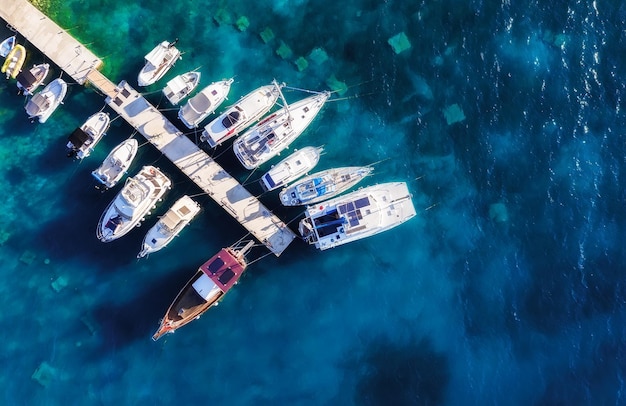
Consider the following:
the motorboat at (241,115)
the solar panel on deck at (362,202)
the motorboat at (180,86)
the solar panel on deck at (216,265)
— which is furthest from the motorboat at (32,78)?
the solar panel on deck at (362,202)

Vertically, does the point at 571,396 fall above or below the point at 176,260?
below

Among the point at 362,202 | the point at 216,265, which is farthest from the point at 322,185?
the point at 216,265

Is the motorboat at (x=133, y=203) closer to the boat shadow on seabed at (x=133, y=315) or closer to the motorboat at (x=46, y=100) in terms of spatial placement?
the boat shadow on seabed at (x=133, y=315)

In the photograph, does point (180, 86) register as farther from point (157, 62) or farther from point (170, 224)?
point (170, 224)

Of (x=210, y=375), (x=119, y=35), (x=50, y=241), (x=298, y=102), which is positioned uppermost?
(x=119, y=35)

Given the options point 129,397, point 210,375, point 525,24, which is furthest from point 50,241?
point 525,24

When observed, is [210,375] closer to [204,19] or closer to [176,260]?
[176,260]
